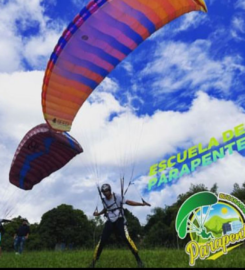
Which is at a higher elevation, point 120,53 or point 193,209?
point 120,53

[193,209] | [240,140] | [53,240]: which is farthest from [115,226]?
[53,240]

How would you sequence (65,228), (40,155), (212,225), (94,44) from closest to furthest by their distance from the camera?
(212,225), (94,44), (40,155), (65,228)

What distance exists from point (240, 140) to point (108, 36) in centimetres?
405

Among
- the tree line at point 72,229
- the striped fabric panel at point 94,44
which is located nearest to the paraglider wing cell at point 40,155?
the striped fabric panel at point 94,44

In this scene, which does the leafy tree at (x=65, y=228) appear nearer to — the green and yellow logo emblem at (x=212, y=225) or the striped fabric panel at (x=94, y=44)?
the striped fabric panel at (x=94, y=44)

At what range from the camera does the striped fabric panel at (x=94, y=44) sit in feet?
28.9

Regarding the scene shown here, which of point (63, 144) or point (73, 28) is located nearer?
point (73, 28)

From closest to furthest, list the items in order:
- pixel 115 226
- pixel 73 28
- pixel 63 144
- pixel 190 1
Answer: pixel 115 226
pixel 73 28
pixel 190 1
pixel 63 144

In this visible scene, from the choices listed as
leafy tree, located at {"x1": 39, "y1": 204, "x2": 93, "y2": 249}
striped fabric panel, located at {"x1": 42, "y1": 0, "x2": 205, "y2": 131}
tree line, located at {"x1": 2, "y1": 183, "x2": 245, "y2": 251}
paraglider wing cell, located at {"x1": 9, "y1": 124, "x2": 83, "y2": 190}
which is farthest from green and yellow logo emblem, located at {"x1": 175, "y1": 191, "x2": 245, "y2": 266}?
leafy tree, located at {"x1": 39, "y1": 204, "x2": 93, "y2": 249}

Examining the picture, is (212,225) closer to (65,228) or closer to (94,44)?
(94,44)

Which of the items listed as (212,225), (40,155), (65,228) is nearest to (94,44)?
(212,225)

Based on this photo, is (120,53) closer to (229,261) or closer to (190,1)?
(190,1)

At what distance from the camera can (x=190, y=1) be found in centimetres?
959

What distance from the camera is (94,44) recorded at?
30.8 ft
